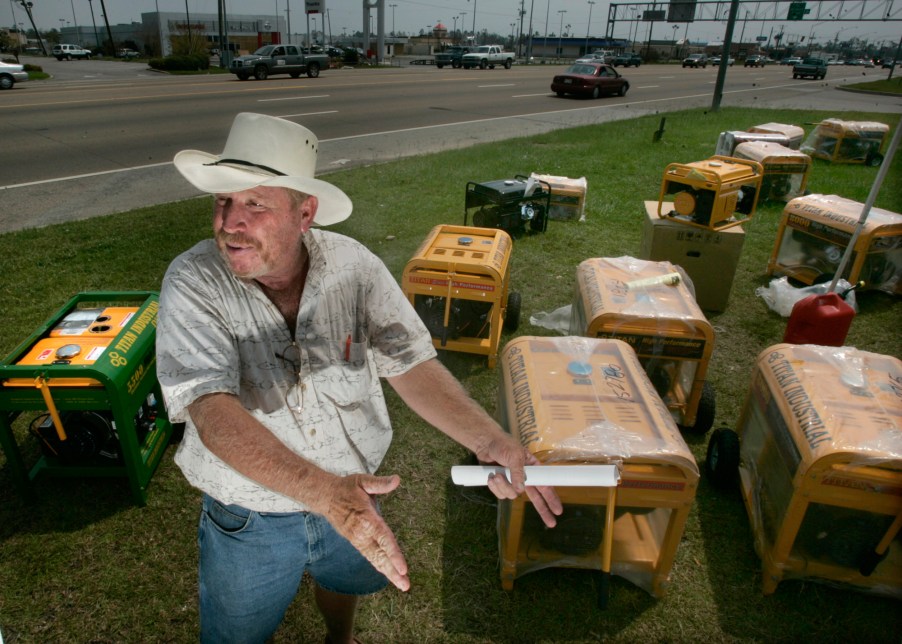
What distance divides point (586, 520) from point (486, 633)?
0.78 meters

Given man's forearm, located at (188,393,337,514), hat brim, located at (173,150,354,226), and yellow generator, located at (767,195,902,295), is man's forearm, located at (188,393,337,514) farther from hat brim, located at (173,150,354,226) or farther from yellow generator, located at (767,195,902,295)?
yellow generator, located at (767,195,902,295)

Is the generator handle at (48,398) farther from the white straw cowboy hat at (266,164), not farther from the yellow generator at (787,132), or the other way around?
the yellow generator at (787,132)

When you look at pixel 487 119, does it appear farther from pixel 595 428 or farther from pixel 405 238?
pixel 595 428

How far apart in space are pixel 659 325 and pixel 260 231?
3.20m

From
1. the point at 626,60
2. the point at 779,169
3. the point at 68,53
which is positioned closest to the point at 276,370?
the point at 779,169

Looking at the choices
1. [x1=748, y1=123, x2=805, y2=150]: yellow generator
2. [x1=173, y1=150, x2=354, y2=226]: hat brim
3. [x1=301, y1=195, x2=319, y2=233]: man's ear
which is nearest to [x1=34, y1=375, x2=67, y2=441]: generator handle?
[x1=173, y1=150, x2=354, y2=226]: hat brim

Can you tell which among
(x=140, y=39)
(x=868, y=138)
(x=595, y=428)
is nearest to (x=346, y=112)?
(x=868, y=138)

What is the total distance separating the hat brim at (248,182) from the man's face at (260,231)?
0.05 m

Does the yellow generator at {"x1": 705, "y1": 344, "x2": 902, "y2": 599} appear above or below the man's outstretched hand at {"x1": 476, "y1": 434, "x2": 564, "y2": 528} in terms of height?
below

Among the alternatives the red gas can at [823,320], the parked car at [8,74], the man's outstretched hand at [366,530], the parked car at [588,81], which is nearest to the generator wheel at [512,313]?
the red gas can at [823,320]

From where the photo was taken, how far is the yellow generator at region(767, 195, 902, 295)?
6.43m

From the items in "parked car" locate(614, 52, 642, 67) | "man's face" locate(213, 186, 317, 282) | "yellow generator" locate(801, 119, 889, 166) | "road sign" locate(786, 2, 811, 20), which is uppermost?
"road sign" locate(786, 2, 811, 20)

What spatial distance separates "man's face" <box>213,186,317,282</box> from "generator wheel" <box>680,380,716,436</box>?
357 cm

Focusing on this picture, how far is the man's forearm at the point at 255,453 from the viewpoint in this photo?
1461 millimetres
